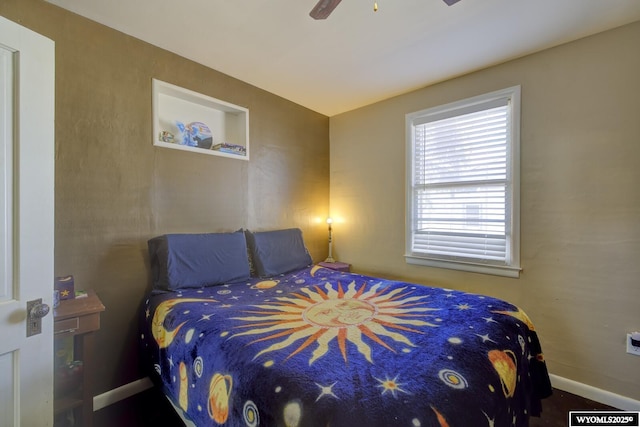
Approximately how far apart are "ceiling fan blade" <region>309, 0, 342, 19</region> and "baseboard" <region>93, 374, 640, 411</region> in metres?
2.67

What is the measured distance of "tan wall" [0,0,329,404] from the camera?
1766 mm

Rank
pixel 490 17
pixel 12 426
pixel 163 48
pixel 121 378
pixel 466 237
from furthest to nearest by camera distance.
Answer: pixel 466 237 < pixel 163 48 < pixel 121 378 < pixel 490 17 < pixel 12 426

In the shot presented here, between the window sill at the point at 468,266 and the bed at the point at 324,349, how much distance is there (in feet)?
2.45

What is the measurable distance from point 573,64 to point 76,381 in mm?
3835

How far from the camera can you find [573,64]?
2072mm

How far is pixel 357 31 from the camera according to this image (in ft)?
6.45

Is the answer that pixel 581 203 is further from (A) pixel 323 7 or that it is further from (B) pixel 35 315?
(B) pixel 35 315

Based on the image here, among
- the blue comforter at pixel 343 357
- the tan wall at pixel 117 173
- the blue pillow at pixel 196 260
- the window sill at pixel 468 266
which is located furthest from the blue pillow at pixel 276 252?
the window sill at pixel 468 266

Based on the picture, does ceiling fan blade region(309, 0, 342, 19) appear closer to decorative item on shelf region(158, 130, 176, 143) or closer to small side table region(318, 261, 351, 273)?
decorative item on shelf region(158, 130, 176, 143)

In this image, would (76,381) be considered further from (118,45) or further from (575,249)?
(575,249)

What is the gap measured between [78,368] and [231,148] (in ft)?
6.24

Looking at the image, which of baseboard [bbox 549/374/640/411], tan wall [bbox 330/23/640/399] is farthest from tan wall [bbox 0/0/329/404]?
baseboard [bbox 549/374/640/411]

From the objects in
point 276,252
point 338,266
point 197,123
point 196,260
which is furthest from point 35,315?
point 338,266

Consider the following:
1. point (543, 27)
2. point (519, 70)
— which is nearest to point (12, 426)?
point (543, 27)
